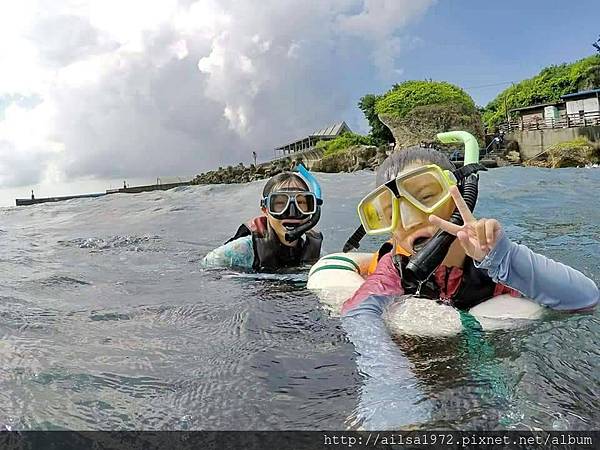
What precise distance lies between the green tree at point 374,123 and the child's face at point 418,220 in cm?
5350

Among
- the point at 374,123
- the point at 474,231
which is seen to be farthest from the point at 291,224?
the point at 374,123

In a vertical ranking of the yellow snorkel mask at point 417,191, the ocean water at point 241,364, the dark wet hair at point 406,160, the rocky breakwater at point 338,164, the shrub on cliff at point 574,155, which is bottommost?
the ocean water at point 241,364

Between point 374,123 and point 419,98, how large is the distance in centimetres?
715

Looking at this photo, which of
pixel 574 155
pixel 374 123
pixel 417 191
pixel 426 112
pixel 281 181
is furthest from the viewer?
pixel 374 123

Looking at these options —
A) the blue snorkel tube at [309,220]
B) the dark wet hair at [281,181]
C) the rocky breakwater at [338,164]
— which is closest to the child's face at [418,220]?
the blue snorkel tube at [309,220]

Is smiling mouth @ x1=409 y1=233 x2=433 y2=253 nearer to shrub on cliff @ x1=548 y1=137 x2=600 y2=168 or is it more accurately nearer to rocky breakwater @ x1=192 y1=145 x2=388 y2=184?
shrub on cliff @ x1=548 y1=137 x2=600 y2=168

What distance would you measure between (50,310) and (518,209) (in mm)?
7015

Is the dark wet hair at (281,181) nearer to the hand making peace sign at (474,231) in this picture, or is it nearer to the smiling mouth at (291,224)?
the smiling mouth at (291,224)

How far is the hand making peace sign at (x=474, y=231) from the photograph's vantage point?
6.13ft

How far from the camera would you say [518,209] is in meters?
8.30

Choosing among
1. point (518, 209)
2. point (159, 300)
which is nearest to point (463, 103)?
point (518, 209)

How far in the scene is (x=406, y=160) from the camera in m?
2.48

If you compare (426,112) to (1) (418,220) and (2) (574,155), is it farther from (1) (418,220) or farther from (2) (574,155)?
(1) (418,220)

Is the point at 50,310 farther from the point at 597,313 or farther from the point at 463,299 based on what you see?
the point at 597,313
